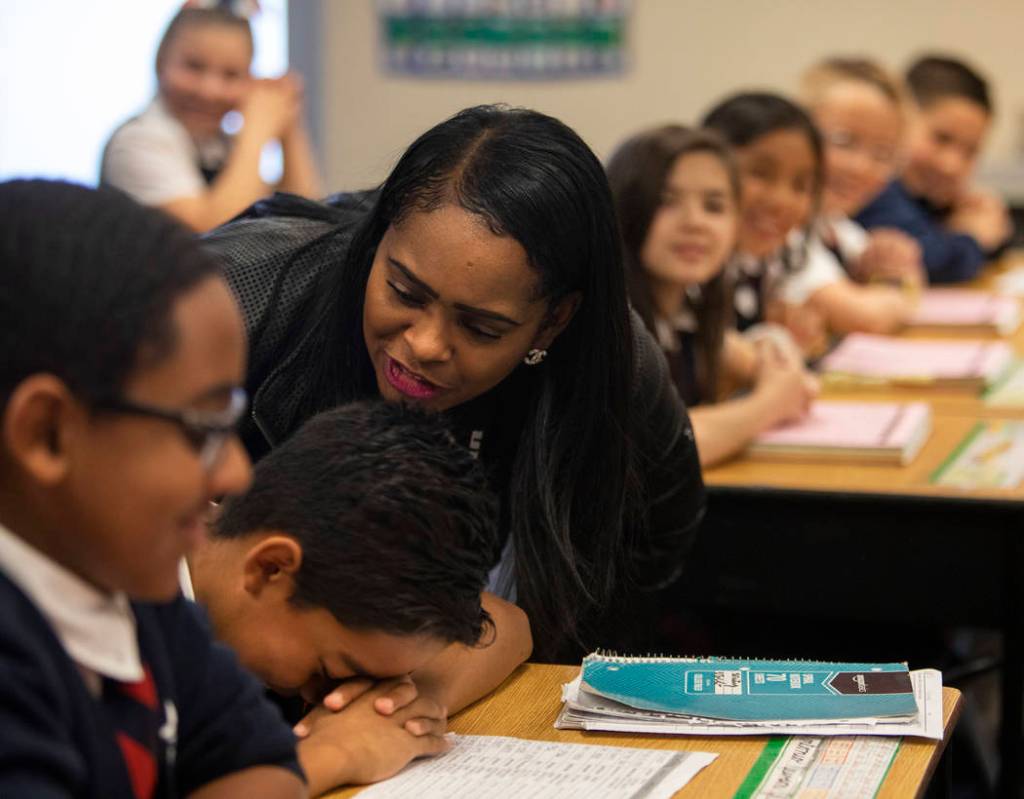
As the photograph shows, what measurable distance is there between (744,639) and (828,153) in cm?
163

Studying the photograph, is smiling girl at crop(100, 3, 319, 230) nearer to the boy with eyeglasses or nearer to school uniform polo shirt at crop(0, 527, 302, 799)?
school uniform polo shirt at crop(0, 527, 302, 799)

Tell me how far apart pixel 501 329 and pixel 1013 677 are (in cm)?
107

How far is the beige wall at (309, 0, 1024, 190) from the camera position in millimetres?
5578

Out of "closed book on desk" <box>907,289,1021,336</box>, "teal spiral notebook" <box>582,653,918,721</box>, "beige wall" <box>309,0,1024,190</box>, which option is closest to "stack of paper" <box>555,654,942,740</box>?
"teal spiral notebook" <box>582,653,918,721</box>

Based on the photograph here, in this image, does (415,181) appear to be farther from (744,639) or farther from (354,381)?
(744,639)

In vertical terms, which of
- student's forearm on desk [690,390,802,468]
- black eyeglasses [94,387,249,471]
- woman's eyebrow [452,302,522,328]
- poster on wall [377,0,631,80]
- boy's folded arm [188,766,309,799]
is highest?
poster on wall [377,0,631,80]

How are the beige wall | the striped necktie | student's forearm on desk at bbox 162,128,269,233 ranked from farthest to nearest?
1. the beige wall
2. student's forearm on desk at bbox 162,128,269,233
3. the striped necktie

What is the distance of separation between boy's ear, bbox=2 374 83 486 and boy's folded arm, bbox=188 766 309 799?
0.93ft

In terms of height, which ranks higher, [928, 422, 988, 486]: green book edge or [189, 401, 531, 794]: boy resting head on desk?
[189, 401, 531, 794]: boy resting head on desk

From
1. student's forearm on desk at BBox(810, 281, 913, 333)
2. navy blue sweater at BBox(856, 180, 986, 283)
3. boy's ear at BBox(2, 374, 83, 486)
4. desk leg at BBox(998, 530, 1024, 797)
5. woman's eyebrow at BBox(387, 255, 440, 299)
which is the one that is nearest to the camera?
boy's ear at BBox(2, 374, 83, 486)

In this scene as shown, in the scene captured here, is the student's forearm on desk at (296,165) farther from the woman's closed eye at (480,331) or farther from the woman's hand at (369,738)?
the woman's hand at (369,738)

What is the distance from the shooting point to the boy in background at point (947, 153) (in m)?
4.82

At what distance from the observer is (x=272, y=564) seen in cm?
115

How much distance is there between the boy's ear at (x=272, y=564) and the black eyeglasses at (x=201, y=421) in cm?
34
